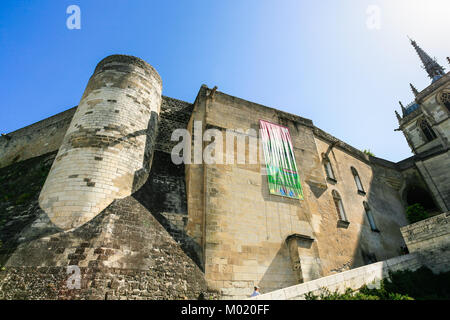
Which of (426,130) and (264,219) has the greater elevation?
(426,130)

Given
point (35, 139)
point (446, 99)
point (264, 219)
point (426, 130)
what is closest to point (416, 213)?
point (264, 219)

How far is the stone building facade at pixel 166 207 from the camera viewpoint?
6602 millimetres

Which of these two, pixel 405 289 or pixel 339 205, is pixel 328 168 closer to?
pixel 339 205

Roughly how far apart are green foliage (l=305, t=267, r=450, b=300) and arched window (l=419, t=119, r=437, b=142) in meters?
23.8

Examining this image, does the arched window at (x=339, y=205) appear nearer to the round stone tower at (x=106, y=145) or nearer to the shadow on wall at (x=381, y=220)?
the shadow on wall at (x=381, y=220)

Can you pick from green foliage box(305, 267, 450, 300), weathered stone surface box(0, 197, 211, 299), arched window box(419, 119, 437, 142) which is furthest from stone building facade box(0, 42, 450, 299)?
arched window box(419, 119, 437, 142)

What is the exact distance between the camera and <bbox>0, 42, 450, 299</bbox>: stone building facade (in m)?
6.60

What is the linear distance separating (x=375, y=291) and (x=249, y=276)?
141 inches

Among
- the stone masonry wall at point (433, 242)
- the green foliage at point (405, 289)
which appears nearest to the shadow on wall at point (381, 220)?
the stone masonry wall at point (433, 242)

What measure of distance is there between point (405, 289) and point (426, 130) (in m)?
26.5

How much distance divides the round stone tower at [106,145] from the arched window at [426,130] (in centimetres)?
2876

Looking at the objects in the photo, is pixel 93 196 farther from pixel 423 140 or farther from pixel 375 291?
pixel 423 140

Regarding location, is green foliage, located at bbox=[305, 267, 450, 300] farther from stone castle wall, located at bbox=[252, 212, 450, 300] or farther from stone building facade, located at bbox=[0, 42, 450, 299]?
stone building facade, located at bbox=[0, 42, 450, 299]

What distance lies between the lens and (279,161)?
465 inches
